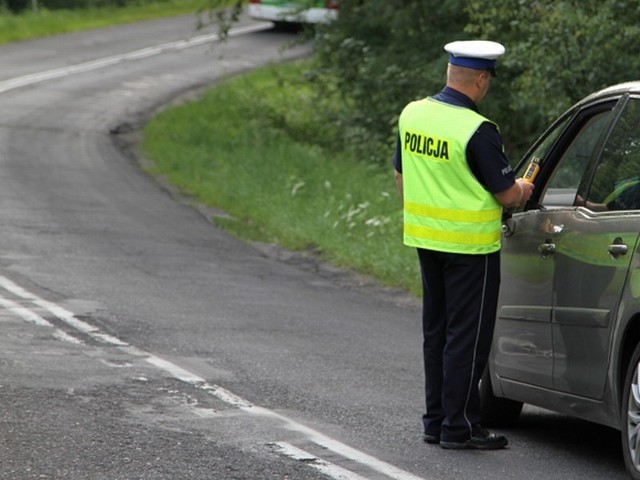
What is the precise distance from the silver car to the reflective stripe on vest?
344mm

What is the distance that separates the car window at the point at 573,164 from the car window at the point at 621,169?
16 centimetres

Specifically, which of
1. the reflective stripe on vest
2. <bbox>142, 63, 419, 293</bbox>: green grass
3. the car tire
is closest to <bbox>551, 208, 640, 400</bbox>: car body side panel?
the reflective stripe on vest

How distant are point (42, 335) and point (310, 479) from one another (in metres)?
4.32

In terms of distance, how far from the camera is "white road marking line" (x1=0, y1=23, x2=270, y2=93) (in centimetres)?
3234

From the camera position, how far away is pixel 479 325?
7496 millimetres

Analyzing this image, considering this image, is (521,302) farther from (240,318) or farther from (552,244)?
(240,318)

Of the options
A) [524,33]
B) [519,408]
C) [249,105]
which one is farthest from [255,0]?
[519,408]

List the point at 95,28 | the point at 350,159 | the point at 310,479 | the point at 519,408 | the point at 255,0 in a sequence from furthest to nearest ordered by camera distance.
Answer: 1. the point at 95,28
2. the point at 255,0
3. the point at 350,159
4. the point at 519,408
5. the point at 310,479

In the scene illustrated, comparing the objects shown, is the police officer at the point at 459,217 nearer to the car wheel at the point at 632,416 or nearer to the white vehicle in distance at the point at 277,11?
the car wheel at the point at 632,416

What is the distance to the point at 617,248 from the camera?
6789 millimetres

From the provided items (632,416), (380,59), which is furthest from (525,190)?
(380,59)

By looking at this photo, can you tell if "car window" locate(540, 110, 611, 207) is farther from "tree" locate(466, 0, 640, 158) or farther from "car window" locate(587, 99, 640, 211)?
"tree" locate(466, 0, 640, 158)

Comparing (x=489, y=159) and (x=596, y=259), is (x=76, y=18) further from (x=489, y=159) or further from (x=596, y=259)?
(x=596, y=259)

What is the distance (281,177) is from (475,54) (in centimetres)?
1394
